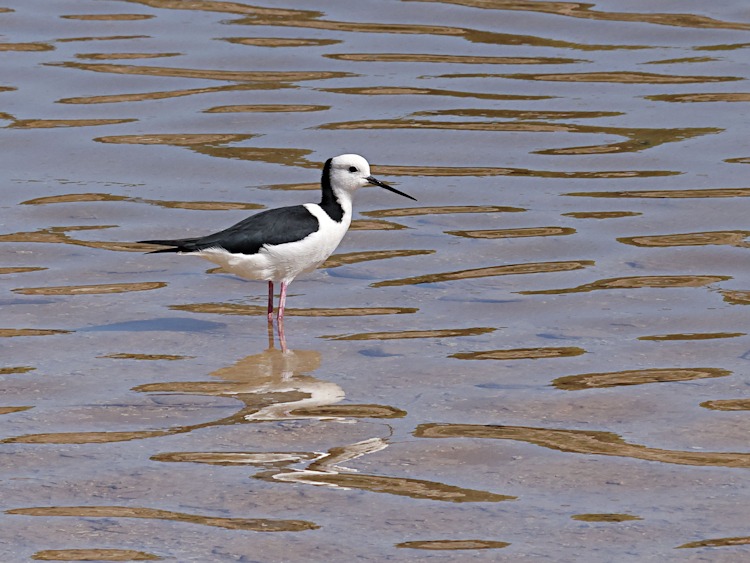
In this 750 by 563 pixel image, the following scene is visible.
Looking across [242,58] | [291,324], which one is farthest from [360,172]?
[242,58]

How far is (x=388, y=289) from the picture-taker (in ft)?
33.8

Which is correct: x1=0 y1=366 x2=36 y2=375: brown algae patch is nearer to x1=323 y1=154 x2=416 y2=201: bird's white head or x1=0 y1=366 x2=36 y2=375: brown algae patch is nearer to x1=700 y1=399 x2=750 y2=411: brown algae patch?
x1=323 y1=154 x2=416 y2=201: bird's white head

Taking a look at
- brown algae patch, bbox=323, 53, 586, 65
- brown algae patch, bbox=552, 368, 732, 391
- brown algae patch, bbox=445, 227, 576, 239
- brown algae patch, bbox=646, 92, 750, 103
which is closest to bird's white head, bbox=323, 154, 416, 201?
brown algae patch, bbox=445, 227, 576, 239

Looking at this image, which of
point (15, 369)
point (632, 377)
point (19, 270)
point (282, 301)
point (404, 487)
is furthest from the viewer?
point (19, 270)

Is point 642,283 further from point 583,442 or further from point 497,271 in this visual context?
point 583,442

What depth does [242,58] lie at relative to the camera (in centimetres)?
1608

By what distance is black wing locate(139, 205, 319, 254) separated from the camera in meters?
9.52

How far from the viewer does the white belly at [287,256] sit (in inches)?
378

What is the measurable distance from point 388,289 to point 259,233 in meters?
1.09

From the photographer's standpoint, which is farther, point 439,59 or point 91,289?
point 439,59

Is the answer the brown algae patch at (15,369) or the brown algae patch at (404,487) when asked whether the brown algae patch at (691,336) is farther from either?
the brown algae patch at (15,369)

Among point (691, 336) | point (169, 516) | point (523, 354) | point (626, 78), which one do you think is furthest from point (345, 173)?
point (626, 78)

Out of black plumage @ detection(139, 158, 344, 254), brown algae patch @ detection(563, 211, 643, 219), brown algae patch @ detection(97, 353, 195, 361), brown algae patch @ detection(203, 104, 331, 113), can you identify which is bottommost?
brown algae patch @ detection(97, 353, 195, 361)

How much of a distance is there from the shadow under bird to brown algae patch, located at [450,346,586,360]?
1349 mm
